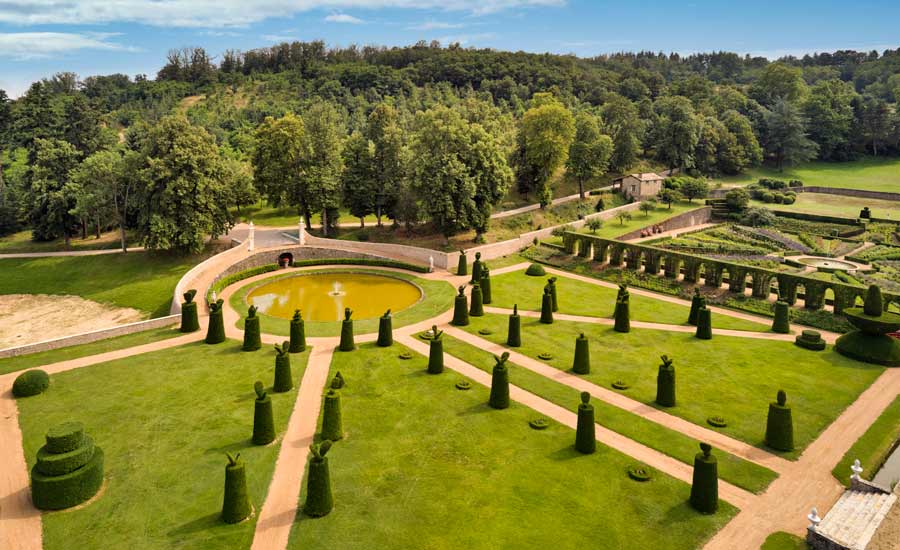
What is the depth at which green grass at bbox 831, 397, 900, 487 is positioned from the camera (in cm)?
2250

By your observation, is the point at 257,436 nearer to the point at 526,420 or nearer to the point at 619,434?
the point at 526,420

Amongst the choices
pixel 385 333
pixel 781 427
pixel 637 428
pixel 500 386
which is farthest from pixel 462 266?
pixel 781 427

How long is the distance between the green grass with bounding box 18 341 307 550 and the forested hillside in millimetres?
24364

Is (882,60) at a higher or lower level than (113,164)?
higher

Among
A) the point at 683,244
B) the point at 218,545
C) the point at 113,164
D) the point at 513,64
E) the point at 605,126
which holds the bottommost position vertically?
the point at 218,545

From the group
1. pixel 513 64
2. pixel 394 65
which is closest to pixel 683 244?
pixel 513 64

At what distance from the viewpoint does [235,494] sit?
62.3 ft

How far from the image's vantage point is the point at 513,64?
145 m

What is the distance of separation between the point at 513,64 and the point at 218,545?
14370cm

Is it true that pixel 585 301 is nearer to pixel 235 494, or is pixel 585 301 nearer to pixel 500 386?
pixel 500 386

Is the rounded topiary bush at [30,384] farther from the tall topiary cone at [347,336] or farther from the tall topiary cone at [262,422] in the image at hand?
the tall topiary cone at [347,336]

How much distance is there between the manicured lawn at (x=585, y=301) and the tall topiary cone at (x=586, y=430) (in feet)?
61.1

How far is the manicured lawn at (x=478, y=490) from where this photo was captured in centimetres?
1869

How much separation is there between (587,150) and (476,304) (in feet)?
147
